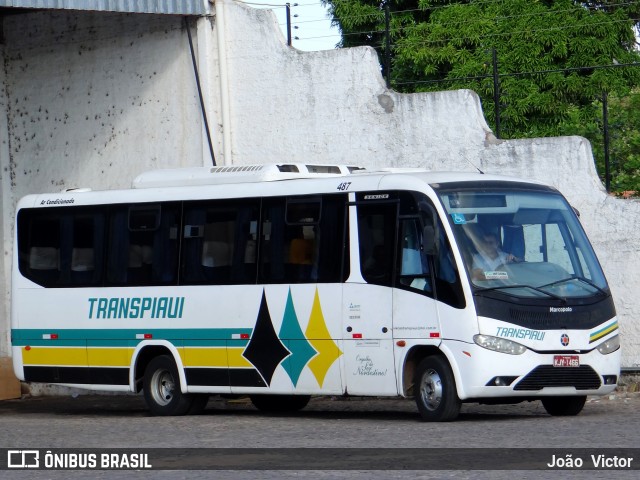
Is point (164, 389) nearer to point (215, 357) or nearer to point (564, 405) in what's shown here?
point (215, 357)

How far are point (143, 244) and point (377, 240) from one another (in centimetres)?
363

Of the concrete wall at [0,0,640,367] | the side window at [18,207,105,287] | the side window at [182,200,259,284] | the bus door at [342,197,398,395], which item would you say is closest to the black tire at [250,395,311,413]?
the side window at [182,200,259,284]

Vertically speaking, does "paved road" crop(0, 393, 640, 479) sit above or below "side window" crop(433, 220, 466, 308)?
below

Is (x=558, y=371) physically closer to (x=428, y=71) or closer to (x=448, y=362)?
(x=448, y=362)

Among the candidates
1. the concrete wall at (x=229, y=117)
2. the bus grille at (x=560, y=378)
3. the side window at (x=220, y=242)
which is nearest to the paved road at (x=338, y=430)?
the bus grille at (x=560, y=378)

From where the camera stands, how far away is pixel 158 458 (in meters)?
11.8

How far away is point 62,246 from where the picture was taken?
1830 cm

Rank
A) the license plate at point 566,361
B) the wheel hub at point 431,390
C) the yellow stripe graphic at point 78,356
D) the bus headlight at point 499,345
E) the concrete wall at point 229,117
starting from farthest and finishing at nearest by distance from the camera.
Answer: the concrete wall at point 229,117 → the yellow stripe graphic at point 78,356 → the wheel hub at point 431,390 → the license plate at point 566,361 → the bus headlight at point 499,345

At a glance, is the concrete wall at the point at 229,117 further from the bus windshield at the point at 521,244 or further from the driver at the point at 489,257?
the driver at the point at 489,257

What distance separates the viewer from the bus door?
588 inches

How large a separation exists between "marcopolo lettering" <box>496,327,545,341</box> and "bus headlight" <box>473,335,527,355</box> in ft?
0.19

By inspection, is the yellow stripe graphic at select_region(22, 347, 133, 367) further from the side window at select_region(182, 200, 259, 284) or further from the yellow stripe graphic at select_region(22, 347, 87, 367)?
the side window at select_region(182, 200, 259, 284)

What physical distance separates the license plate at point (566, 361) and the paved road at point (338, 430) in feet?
1.84

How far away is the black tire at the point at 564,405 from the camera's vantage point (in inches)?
592
